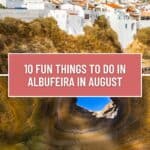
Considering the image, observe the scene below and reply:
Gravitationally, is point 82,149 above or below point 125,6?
below

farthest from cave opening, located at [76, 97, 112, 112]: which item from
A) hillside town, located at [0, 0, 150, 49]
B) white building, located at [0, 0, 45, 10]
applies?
white building, located at [0, 0, 45, 10]

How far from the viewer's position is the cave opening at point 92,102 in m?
9.60

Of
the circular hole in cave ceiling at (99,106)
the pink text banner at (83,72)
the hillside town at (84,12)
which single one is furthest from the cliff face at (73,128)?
the hillside town at (84,12)

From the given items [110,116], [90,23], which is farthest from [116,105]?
[90,23]

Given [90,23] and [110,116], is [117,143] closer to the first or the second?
[110,116]

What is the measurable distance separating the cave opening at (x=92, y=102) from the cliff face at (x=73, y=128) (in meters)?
0.04

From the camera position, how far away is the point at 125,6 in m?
9.64

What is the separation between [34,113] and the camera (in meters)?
9.69

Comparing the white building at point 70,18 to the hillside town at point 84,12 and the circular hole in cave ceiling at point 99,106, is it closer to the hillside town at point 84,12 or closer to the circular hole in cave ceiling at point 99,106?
the hillside town at point 84,12

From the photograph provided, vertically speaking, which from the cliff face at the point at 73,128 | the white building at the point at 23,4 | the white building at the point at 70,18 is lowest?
the cliff face at the point at 73,128

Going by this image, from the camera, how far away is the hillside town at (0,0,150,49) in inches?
377

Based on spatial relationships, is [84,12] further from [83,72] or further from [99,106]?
[99,106]

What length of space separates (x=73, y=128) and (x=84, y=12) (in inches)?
37.5

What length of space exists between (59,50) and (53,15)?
289mm
